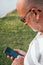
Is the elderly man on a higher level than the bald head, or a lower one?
A: lower

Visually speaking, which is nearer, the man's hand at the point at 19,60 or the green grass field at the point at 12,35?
the man's hand at the point at 19,60

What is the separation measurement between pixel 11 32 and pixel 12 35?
7 centimetres

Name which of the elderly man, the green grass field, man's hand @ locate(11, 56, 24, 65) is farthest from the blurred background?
the elderly man

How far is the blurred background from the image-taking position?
2.02 m

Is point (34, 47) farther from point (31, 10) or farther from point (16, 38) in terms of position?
point (16, 38)

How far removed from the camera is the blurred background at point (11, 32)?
2.02 meters

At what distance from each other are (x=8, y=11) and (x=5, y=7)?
0.08 metres

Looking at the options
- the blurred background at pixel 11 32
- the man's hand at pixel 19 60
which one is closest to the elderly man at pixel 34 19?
the man's hand at pixel 19 60

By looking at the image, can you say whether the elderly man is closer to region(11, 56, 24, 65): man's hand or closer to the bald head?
the bald head

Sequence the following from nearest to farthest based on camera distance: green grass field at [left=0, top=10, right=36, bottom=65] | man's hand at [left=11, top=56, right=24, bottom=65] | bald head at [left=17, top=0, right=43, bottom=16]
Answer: bald head at [left=17, top=0, right=43, bottom=16] < man's hand at [left=11, top=56, right=24, bottom=65] < green grass field at [left=0, top=10, right=36, bottom=65]

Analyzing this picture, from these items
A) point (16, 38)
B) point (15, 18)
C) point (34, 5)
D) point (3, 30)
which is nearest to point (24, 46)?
point (16, 38)

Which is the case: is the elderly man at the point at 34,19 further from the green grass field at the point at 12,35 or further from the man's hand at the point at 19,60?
the green grass field at the point at 12,35

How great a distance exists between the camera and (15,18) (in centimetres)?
261

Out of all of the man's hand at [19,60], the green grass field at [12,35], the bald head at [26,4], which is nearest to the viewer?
A: the bald head at [26,4]
